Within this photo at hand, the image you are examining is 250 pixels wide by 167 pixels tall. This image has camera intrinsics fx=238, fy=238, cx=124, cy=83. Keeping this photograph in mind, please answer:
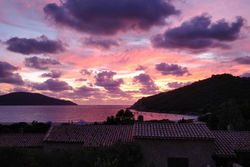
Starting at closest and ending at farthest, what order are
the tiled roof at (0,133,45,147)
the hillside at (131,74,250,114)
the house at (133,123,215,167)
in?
the house at (133,123,215,167), the tiled roof at (0,133,45,147), the hillside at (131,74,250,114)

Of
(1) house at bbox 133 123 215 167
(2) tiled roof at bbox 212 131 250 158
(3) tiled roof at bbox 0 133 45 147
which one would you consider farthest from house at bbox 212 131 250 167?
(3) tiled roof at bbox 0 133 45 147

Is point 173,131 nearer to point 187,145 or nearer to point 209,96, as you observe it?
point 187,145

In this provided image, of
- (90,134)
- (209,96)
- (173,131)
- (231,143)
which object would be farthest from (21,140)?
(209,96)

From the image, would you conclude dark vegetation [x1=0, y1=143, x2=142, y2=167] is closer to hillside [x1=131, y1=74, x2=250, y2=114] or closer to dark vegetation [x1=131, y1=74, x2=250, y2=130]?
dark vegetation [x1=131, y1=74, x2=250, y2=130]

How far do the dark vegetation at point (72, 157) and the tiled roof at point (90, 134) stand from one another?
17.0ft

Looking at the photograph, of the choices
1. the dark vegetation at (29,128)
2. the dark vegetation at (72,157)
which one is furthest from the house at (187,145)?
the dark vegetation at (29,128)

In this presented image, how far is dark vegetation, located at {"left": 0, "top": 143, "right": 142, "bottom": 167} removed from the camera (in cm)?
1161

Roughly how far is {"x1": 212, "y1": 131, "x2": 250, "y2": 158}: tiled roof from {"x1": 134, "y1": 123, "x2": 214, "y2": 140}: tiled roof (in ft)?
6.06

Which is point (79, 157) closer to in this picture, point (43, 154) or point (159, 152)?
point (43, 154)

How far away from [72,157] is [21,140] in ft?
45.1

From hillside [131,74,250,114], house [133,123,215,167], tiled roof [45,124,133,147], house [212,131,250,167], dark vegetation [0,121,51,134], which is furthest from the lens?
hillside [131,74,250,114]

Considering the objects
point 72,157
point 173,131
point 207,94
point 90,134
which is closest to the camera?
point 72,157

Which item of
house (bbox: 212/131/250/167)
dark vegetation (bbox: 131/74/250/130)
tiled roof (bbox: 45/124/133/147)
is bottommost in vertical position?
house (bbox: 212/131/250/167)

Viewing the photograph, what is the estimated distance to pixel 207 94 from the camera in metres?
104
